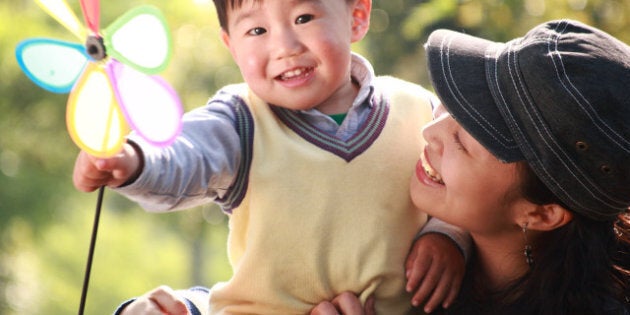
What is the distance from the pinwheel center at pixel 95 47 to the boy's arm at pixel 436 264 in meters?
0.71

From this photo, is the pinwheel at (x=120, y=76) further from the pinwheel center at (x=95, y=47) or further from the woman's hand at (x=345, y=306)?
the woman's hand at (x=345, y=306)

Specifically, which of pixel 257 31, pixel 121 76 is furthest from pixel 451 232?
pixel 121 76

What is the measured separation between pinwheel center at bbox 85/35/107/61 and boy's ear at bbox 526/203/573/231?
81 centimetres

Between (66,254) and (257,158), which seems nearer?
(257,158)

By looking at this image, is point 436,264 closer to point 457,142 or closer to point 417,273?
point 417,273

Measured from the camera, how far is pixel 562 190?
176cm

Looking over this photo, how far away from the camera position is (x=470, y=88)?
71.5 inches

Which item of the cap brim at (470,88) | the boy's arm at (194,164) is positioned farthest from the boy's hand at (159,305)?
the cap brim at (470,88)

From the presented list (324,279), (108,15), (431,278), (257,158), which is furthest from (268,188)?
(108,15)

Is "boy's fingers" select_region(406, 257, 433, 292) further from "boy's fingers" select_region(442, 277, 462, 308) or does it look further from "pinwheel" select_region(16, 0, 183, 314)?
"pinwheel" select_region(16, 0, 183, 314)

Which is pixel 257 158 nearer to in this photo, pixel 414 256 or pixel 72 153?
pixel 414 256

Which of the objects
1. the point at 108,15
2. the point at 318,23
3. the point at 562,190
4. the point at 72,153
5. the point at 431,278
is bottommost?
the point at 72,153

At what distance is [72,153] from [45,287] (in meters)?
1.42

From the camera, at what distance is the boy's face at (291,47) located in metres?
1.77
